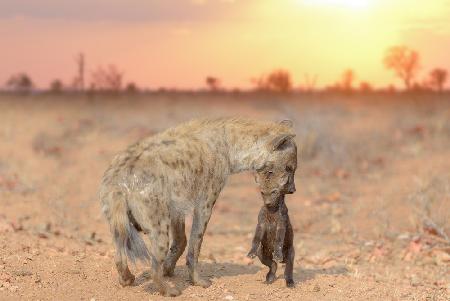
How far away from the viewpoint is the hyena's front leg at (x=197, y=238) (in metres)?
7.19

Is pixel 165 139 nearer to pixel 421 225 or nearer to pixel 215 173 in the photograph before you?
pixel 215 173

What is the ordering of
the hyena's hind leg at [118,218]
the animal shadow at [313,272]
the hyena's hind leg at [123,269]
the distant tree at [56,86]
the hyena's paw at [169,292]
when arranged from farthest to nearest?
the distant tree at [56,86] → the animal shadow at [313,272] → the hyena's paw at [169,292] → the hyena's hind leg at [123,269] → the hyena's hind leg at [118,218]

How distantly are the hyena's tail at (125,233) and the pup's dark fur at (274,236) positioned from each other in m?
1.36

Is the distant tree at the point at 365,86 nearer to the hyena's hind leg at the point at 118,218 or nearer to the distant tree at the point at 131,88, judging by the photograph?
the distant tree at the point at 131,88

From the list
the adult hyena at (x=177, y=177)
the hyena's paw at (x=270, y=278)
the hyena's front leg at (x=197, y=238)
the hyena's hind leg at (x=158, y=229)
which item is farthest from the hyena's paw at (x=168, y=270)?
the hyena's paw at (x=270, y=278)

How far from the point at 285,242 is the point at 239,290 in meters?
0.71

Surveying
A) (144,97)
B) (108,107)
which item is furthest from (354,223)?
(144,97)

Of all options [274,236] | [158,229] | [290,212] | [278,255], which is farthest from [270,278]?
[290,212]

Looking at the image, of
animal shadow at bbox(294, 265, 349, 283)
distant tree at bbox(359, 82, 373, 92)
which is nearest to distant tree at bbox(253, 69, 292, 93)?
distant tree at bbox(359, 82, 373, 92)

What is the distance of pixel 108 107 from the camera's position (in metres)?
30.2

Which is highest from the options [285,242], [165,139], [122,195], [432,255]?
[165,139]

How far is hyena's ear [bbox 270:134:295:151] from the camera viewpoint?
710cm

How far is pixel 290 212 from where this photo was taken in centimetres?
1366

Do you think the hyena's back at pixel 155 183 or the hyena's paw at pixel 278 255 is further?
the hyena's paw at pixel 278 255
